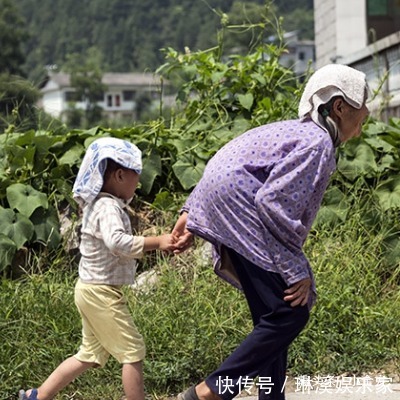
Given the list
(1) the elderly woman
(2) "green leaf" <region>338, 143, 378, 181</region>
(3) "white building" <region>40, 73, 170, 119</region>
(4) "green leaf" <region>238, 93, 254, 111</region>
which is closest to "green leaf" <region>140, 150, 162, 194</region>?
(4) "green leaf" <region>238, 93, 254, 111</region>

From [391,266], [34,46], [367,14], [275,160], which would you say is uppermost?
[275,160]

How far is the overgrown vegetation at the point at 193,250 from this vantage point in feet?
17.7

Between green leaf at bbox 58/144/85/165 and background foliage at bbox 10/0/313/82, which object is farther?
background foliage at bbox 10/0/313/82

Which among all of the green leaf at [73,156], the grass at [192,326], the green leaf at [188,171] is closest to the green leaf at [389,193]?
the grass at [192,326]

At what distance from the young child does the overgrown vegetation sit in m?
0.63

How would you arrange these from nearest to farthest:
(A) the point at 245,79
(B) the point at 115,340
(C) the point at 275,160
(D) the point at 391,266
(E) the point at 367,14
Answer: (C) the point at 275,160
(B) the point at 115,340
(D) the point at 391,266
(A) the point at 245,79
(E) the point at 367,14

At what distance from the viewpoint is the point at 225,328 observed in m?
5.55

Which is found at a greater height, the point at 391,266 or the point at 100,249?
the point at 100,249

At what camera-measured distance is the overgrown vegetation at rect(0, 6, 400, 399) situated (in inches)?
212

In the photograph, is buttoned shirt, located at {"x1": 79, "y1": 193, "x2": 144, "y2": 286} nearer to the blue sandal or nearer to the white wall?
the blue sandal

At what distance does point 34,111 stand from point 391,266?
3018 millimetres

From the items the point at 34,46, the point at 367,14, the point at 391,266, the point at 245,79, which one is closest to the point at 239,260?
the point at 391,266

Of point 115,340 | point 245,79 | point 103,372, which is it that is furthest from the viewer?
point 245,79

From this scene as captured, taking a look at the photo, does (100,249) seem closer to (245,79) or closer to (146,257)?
(146,257)
